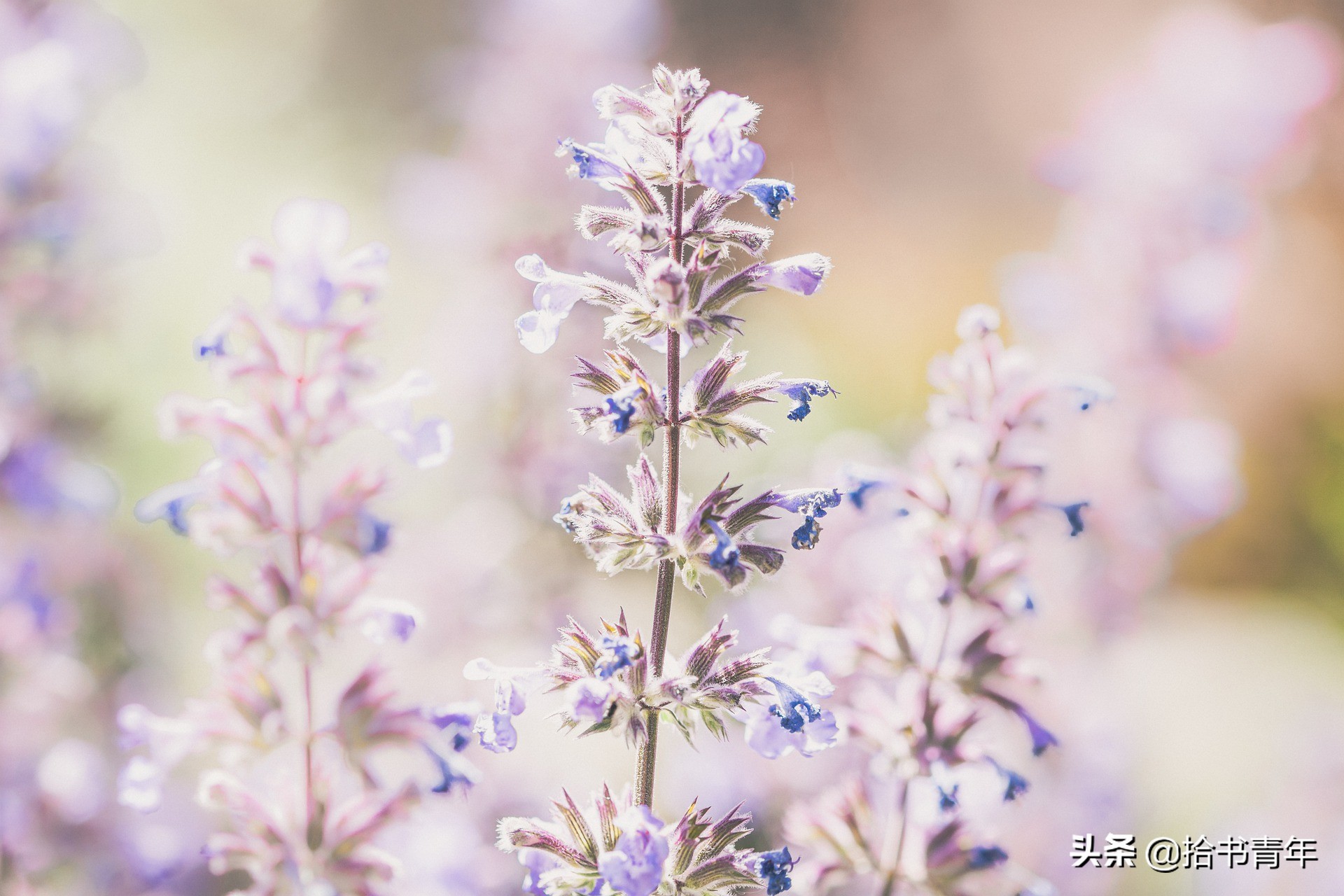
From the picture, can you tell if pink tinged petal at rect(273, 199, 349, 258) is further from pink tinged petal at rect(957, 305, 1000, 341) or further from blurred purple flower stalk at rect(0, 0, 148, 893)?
blurred purple flower stalk at rect(0, 0, 148, 893)

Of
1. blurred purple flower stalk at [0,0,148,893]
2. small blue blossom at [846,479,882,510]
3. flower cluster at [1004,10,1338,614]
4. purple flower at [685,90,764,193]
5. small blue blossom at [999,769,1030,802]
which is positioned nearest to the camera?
purple flower at [685,90,764,193]

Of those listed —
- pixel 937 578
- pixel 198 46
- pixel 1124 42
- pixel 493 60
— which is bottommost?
pixel 937 578

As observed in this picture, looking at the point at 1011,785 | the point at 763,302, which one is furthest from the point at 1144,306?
the point at 763,302

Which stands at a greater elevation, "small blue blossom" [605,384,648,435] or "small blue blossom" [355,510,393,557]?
"small blue blossom" [605,384,648,435]

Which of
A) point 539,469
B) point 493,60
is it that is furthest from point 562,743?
point 493,60

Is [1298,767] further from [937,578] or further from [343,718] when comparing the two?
[343,718]

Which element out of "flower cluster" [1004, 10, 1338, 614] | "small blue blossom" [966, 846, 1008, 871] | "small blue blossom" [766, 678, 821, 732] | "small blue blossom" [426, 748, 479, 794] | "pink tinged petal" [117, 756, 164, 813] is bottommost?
"small blue blossom" [966, 846, 1008, 871]

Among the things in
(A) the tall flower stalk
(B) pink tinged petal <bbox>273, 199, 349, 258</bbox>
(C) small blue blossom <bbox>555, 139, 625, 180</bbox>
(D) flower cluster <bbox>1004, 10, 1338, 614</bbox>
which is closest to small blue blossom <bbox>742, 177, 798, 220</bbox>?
(A) the tall flower stalk

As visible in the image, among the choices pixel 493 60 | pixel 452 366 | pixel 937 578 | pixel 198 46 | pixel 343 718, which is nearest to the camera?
pixel 343 718
